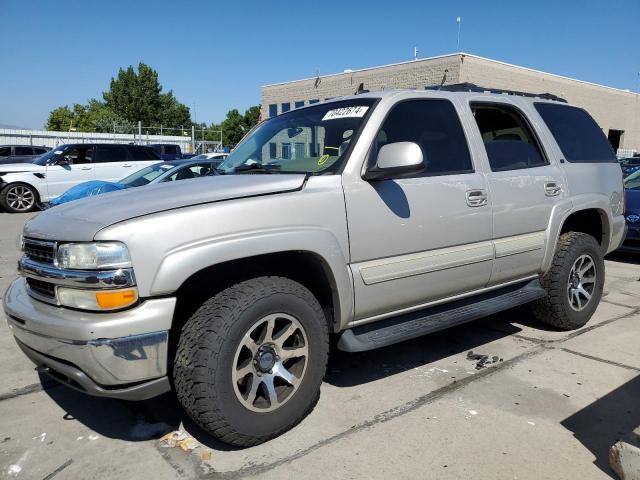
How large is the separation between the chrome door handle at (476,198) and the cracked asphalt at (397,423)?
1219 millimetres

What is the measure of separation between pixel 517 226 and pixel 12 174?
13.5 metres

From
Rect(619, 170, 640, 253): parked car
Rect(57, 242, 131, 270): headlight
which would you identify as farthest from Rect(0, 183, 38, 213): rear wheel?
Rect(619, 170, 640, 253): parked car

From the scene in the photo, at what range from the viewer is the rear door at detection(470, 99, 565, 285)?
12.5 feet

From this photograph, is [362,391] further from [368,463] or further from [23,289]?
[23,289]

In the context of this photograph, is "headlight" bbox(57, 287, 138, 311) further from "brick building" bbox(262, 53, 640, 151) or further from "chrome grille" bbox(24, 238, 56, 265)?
"brick building" bbox(262, 53, 640, 151)

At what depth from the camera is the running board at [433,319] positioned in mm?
3135

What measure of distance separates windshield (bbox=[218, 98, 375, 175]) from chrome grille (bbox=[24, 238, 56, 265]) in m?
1.34

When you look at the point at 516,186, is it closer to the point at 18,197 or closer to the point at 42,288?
the point at 42,288

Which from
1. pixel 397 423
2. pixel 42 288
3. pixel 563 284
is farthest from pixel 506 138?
pixel 42 288

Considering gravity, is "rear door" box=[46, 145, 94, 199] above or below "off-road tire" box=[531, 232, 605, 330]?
above

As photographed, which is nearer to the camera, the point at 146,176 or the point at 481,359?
the point at 481,359

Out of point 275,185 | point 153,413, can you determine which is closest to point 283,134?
point 275,185

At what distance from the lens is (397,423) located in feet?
10.0

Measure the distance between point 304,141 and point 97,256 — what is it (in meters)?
1.73
